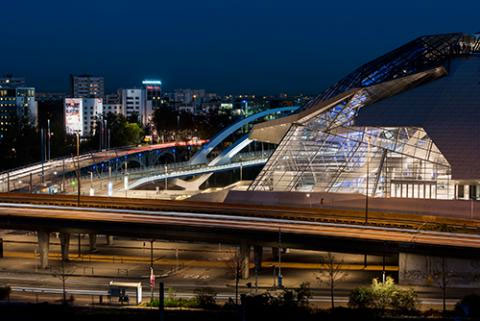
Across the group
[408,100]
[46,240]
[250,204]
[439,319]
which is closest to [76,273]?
[46,240]

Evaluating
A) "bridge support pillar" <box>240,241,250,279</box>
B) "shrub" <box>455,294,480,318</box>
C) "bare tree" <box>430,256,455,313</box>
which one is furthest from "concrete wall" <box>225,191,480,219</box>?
"shrub" <box>455,294,480,318</box>

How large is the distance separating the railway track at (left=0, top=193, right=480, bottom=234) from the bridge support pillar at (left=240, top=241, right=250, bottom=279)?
19.3 ft

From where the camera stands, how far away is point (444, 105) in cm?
7162

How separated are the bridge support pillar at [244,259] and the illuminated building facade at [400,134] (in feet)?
61.6

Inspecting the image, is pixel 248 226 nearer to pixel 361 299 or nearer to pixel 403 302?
pixel 361 299

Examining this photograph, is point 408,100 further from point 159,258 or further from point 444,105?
point 159,258

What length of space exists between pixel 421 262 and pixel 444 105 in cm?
2669

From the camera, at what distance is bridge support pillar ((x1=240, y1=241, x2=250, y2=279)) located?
52375 mm

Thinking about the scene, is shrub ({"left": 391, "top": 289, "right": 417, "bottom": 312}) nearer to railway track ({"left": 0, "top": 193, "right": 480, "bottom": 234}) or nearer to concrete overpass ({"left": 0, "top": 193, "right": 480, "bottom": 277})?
concrete overpass ({"left": 0, "top": 193, "right": 480, "bottom": 277})

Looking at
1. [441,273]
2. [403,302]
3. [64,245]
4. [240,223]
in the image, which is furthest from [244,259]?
[64,245]

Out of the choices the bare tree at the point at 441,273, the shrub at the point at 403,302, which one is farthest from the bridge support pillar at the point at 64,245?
the shrub at the point at 403,302

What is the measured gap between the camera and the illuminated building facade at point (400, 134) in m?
69.4

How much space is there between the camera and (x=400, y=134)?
73062mm

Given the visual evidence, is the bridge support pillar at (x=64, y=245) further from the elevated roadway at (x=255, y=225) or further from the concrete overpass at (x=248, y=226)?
the elevated roadway at (x=255, y=225)
